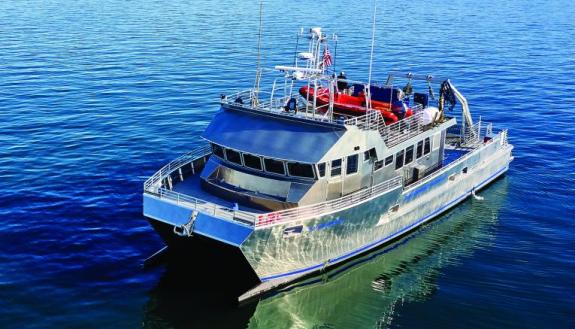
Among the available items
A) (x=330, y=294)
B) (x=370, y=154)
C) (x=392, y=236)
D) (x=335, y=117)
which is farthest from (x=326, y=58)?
(x=330, y=294)

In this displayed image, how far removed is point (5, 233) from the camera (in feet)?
96.9

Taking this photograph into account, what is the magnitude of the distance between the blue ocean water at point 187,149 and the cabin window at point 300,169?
490 cm

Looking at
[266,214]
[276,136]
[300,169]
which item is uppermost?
[276,136]

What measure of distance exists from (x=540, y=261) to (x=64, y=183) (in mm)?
26254

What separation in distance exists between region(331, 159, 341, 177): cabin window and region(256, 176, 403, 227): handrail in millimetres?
1070

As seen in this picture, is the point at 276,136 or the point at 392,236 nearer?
the point at 276,136

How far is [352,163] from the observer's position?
1043 inches

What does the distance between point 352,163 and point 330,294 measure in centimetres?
569

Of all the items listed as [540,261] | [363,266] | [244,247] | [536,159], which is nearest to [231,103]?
[244,247]

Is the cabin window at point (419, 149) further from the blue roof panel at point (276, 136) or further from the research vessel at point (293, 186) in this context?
the blue roof panel at point (276, 136)

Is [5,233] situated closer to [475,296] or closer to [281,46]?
[475,296]

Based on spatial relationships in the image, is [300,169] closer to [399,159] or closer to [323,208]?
[323,208]

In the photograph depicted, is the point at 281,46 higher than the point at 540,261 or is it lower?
higher

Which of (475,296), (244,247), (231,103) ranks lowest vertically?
(475,296)
